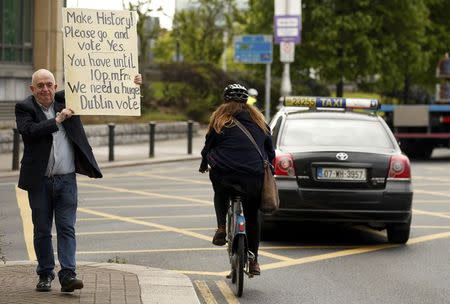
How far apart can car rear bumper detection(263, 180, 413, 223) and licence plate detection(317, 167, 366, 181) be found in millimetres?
126

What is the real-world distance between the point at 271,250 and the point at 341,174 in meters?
1.08

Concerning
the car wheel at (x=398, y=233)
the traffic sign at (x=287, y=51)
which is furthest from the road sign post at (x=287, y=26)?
the car wheel at (x=398, y=233)

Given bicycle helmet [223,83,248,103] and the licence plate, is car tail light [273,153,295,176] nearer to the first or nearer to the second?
the licence plate

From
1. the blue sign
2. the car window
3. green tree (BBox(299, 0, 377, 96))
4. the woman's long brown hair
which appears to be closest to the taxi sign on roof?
the car window

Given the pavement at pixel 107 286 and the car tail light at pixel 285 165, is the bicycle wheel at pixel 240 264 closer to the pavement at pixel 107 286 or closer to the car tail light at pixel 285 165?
the pavement at pixel 107 286

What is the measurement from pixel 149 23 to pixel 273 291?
3760 centimetres

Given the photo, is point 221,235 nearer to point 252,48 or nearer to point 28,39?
point 28,39

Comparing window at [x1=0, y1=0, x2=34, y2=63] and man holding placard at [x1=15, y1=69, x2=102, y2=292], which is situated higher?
window at [x1=0, y1=0, x2=34, y2=63]

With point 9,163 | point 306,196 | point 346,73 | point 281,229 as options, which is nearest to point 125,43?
point 306,196

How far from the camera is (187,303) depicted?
8.04 metres

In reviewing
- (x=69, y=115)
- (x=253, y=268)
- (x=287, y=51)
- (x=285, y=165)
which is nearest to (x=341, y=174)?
(x=285, y=165)

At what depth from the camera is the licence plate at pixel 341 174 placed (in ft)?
38.4

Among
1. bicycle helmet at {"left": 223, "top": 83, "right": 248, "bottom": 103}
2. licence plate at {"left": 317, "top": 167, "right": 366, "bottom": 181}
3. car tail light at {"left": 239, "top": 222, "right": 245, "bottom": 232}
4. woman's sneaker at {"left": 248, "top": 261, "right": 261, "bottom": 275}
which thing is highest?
bicycle helmet at {"left": 223, "top": 83, "right": 248, "bottom": 103}

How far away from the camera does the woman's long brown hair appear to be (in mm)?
9074
